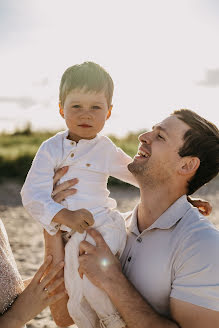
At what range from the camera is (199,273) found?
2.56 meters

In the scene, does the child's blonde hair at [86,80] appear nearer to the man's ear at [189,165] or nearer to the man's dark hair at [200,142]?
the man's dark hair at [200,142]

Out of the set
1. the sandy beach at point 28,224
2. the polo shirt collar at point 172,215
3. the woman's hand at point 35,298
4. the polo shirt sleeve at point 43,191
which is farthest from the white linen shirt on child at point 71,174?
the sandy beach at point 28,224

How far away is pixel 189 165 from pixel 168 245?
753 mm

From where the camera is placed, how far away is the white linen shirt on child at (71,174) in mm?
2949

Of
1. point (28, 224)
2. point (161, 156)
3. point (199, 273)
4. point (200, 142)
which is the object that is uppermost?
point (200, 142)

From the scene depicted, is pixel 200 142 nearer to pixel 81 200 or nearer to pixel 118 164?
pixel 118 164

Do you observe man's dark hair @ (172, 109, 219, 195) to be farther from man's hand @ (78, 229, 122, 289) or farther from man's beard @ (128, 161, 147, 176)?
man's hand @ (78, 229, 122, 289)

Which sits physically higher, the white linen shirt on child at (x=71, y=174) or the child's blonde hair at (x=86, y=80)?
the child's blonde hair at (x=86, y=80)

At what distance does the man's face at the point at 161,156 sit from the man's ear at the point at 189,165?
38mm

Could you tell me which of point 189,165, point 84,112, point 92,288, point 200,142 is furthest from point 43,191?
point 200,142

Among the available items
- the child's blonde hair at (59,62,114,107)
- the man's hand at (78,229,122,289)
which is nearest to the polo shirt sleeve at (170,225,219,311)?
the man's hand at (78,229,122,289)

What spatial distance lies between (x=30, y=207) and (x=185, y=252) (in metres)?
1.10

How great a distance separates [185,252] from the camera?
264 cm

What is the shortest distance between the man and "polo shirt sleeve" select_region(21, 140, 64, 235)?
291 millimetres
